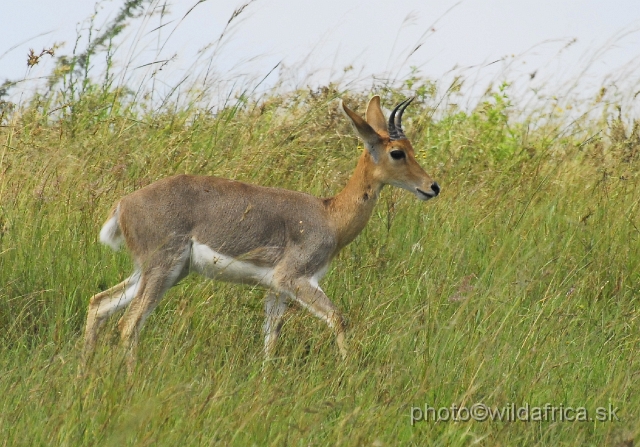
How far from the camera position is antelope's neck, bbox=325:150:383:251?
6.27 meters

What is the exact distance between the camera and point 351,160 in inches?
323

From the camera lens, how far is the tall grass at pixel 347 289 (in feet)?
13.5

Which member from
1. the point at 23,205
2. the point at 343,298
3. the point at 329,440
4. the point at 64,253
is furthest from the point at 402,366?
the point at 23,205

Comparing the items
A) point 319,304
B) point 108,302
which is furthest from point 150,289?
point 319,304

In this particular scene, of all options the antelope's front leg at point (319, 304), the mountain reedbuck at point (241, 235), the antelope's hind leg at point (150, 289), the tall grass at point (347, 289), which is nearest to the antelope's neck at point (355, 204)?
the mountain reedbuck at point (241, 235)

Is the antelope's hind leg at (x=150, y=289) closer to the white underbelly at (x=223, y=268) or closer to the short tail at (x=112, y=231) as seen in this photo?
the white underbelly at (x=223, y=268)

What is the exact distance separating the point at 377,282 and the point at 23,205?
2261 millimetres

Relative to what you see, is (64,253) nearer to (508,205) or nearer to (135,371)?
(135,371)

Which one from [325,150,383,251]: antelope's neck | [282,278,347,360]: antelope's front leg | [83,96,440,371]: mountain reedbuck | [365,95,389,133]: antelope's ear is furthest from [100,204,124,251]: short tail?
[365,95,389,133]: antelope's ear

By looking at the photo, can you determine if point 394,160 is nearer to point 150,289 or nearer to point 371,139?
point 371,139

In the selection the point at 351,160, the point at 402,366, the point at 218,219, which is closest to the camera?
the point at 402,366

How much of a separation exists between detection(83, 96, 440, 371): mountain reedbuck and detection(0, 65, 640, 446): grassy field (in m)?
0.15

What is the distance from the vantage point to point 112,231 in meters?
5.80

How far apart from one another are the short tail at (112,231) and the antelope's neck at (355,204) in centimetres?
123
